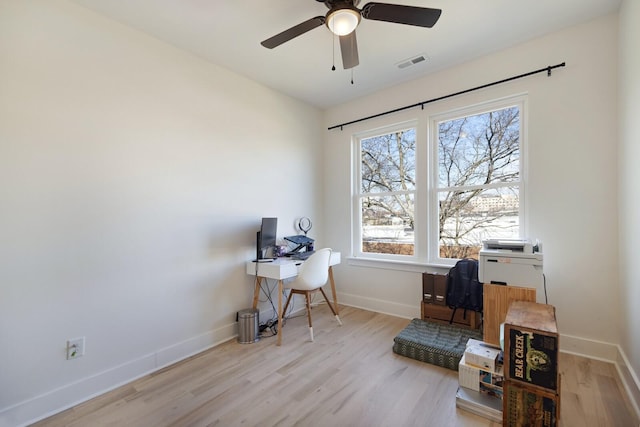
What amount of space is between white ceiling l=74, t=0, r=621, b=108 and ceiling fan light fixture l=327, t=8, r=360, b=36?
1.36ft

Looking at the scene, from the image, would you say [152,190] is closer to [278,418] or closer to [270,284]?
[270,284]

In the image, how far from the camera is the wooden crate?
80.8 inches

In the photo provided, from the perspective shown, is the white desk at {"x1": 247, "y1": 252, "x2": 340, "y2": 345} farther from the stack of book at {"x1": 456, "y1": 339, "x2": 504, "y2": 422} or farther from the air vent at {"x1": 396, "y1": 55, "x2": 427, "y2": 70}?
the air vent at {"x1": 396, "y1": 55, "x2": 427, "y2": 70}

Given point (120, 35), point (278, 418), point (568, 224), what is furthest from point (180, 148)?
point (568, 224)

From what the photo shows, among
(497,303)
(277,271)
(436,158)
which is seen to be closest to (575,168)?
(436,158)

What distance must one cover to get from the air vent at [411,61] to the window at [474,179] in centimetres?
66

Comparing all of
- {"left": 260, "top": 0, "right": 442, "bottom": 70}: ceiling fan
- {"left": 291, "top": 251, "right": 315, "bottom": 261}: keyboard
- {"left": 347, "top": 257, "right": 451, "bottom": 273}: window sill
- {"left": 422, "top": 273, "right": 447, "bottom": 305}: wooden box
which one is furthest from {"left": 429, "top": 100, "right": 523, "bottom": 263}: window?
{"left": 260, "top": 0, "right": 442, "bottom": 70}: ceiling fan

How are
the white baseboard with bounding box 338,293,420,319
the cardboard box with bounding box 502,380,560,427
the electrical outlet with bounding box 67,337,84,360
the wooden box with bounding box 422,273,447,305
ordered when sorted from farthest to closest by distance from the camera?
1. the white baseboard with bounding box 338,293,420,319
2. the wooden box with bounding box 422,273,447,305
3. the electrical outlet with bounding box 67,337,84,360
4. the cardboard box with bounding box 502,380,560,427

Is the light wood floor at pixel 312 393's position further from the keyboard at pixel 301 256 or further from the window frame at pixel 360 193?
the window frame at pixel 360 193

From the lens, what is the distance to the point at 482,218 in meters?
2.94

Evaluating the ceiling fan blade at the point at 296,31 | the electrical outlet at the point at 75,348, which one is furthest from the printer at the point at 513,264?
the electrical outlet at the point at 75,348

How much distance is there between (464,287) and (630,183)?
1430 millimetres

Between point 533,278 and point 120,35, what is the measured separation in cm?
364

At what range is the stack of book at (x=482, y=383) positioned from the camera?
1742 millimetres
